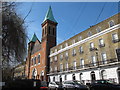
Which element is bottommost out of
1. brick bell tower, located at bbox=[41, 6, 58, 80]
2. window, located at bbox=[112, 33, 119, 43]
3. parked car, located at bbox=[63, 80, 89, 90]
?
parked car, located at bbox=[63, 80, 89, 90]

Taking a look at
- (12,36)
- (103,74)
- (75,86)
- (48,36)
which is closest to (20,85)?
(12,36)

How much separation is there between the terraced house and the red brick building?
671cm

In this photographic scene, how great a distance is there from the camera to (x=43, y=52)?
47.6 meters

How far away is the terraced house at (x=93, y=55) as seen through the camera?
25.2 m

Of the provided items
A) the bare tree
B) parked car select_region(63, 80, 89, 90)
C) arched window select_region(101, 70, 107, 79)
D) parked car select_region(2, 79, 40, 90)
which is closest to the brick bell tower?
arched window select_region(101, 70, 107, 79)

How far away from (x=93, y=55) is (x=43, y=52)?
74.9 ft

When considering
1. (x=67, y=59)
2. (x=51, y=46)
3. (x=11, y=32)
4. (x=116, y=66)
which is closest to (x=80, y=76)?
(x=67, y=59)

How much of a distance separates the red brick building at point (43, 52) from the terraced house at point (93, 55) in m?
6.71

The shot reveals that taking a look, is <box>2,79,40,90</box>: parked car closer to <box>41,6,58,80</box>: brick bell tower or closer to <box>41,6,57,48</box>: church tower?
<box>41,6,58,80</box>: brick bell tower

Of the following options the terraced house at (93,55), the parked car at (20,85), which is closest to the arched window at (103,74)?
the terraced house at (93,55)

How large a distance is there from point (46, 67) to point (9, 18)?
39.2m

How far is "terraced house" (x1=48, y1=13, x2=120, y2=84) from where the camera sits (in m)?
25.2

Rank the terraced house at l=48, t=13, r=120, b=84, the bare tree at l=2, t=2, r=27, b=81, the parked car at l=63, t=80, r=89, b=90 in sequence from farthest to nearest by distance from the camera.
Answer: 1. the terraced house at l=48, t=13, r=120, b=84
2. the parked car at l=63, t=80, r=89, b=90
3. the bare tree at l=2, t=2, r=27, b=81

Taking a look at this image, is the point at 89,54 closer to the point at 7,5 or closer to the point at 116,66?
the point at 116,66
